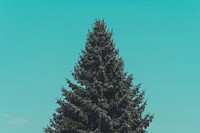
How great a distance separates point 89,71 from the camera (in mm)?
24844

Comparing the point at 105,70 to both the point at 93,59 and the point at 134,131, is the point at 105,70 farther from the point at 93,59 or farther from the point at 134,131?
the point at 134,131

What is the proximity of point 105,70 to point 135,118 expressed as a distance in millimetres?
4352

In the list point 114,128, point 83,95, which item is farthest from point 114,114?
point 83,95

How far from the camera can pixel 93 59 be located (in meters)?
25.1

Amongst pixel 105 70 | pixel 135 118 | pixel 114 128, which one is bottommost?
pixel 114 128

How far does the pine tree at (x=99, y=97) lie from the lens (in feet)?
76.0

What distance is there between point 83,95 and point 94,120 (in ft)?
6.26

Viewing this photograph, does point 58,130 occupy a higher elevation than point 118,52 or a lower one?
lower

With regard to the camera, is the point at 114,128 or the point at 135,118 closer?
the point at 114,128

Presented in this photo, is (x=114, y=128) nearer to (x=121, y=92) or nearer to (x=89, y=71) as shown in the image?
(x=121, y=92)

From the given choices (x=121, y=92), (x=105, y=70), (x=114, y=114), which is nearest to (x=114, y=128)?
(x=114, y=114)

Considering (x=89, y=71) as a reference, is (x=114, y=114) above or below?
below

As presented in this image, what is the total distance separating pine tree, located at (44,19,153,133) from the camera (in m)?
23.2

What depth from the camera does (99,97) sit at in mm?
23547
